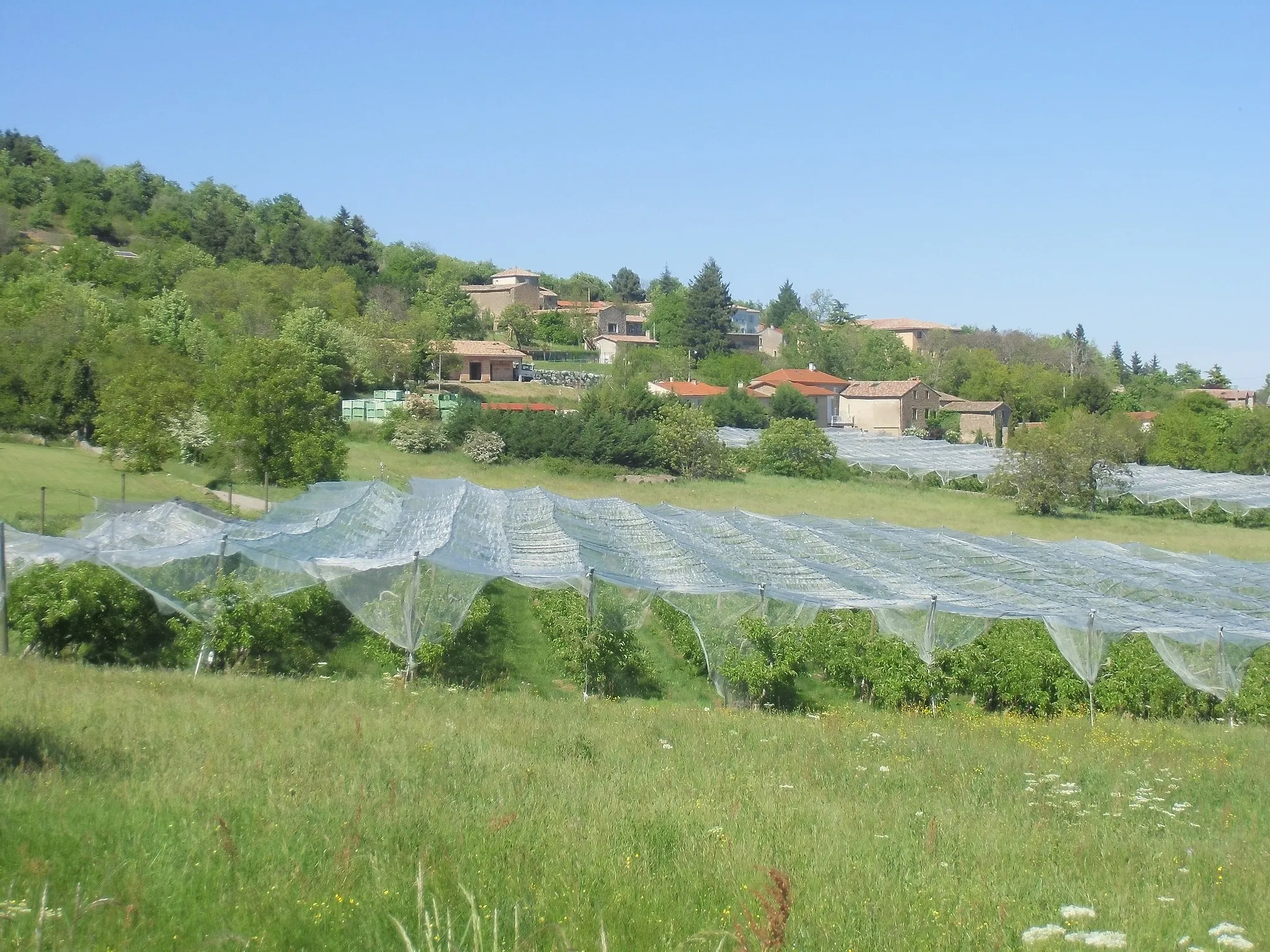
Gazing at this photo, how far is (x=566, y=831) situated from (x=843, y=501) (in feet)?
135

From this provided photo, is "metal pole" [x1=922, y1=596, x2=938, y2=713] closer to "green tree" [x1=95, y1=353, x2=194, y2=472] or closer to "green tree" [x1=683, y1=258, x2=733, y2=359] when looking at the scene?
"green tree" [x1=95, y1=353, x2=194, y2=472]

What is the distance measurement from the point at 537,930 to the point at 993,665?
1287cm

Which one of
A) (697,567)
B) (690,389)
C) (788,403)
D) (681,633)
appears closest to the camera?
(681,633)

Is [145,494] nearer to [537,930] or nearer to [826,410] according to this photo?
[537,930]

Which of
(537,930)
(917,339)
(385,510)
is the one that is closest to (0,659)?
(537,930)

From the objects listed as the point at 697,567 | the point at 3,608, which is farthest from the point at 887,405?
the point at 3,608

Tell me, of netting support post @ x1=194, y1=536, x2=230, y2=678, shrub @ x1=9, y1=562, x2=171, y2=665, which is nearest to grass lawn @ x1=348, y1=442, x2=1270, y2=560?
shrub @ x1=9, y1=562, x2=171, y2=665

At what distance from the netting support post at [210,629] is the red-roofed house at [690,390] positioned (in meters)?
52.5

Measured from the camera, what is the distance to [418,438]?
49.7m

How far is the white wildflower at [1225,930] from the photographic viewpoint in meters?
5.14

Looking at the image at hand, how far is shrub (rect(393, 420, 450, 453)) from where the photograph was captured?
49.5m

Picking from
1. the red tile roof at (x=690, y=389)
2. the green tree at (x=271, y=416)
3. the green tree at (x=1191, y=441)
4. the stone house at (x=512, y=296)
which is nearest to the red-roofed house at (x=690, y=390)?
the red tile roof at (x=690, y=389)

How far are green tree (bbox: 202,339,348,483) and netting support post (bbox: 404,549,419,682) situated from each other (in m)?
16.5

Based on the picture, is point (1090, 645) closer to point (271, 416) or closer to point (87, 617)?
point (87, 617)
